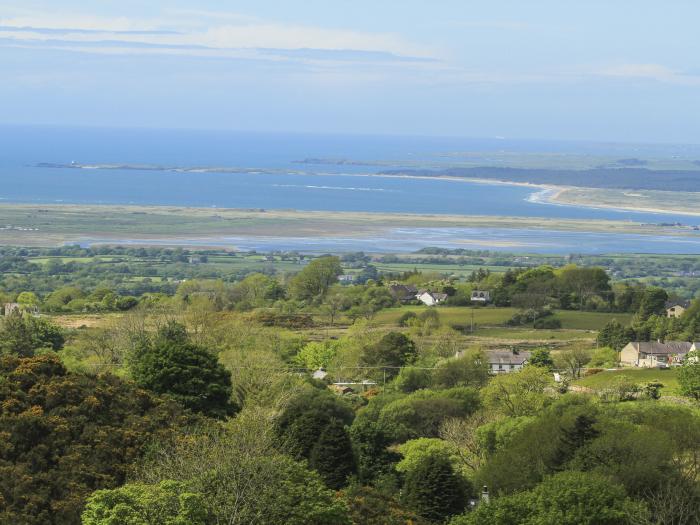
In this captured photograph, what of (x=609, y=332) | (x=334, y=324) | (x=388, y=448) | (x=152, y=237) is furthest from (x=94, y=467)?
(x=152, y=237)

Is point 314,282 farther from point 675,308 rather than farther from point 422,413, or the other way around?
point 422,413

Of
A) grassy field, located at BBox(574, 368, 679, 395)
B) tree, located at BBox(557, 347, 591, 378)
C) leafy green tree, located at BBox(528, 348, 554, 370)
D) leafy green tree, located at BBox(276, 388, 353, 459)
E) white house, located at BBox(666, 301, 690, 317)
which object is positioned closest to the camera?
leafy green tree, located at BBox(276, 388, 353, 459)

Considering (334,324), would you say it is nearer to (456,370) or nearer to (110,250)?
(456,370)

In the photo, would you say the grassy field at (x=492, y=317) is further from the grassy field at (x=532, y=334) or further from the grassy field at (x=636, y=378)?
the grassy field at (x=636, y=378)

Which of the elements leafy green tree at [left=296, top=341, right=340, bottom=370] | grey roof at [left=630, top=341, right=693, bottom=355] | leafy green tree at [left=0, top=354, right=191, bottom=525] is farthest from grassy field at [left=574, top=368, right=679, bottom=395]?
leafy green tree at [left=0, top=354, right=191, bottom=525]

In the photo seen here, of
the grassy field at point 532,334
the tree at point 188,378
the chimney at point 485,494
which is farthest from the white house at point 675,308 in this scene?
the chimney at point 485,494

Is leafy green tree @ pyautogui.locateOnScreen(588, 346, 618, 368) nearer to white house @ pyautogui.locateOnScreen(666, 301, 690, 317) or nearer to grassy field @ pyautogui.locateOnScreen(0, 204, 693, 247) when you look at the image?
white house @ pyautogui.locateOnScreen(666, 301, 690, 317)

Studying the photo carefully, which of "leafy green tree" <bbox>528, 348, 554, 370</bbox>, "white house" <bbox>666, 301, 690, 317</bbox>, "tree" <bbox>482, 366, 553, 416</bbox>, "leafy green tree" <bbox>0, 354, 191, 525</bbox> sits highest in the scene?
"leafy green tree" <bbox>0, 354, 191, 525</bbox>
